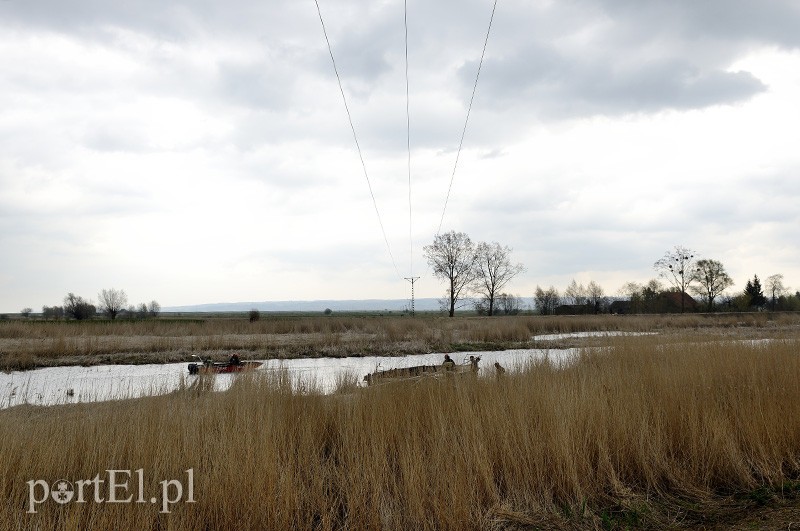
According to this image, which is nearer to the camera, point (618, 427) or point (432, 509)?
point (432, 509)

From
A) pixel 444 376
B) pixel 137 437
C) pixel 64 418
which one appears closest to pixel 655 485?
pixel 444 376

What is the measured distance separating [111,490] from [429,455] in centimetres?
293

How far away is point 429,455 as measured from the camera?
5293 mm

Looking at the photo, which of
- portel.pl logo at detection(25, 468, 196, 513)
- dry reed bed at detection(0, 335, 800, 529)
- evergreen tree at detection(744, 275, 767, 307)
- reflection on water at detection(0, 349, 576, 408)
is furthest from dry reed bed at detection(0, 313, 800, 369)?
evergreen tree at detection(744, 275, 767, 307)

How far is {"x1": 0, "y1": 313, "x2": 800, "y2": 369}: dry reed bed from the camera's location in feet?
74.3

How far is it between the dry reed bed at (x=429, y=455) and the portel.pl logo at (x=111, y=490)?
79 millimetres

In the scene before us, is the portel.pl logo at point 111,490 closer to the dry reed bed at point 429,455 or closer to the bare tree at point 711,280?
the dry reed bed at point 429,455

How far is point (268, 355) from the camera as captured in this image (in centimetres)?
2341

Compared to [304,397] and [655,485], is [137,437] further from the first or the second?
[655,485]

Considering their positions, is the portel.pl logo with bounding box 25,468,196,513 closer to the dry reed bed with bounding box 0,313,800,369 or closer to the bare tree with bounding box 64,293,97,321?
the dry reed bed with bounding box 0,313,800,369

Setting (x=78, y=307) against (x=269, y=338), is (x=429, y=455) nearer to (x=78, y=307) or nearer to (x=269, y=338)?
(x=269, y=338)

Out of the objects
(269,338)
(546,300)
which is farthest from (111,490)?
(546,300)

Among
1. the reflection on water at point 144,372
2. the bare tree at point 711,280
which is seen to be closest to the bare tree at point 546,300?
the bare tree at point 711,280

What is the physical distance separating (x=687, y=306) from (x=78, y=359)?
67027mm
